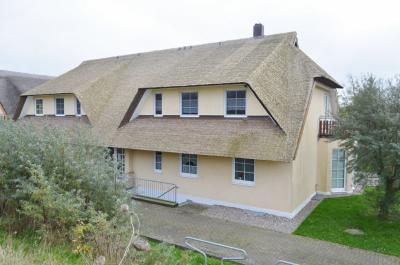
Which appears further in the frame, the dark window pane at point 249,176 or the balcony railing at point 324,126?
the balcony railing at point 324,126

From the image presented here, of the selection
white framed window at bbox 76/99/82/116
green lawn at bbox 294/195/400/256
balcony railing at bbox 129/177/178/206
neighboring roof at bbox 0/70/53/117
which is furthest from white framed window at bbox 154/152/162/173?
neighboring roof at bbox 0/70/53/117

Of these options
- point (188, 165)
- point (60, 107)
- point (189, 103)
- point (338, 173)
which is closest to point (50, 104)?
point (60, 107)

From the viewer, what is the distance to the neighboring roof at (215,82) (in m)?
13.3

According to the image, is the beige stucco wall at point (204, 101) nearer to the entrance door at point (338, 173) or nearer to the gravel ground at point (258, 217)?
the gravel ground at point (258, 217)

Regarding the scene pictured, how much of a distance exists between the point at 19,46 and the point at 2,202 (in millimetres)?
24011

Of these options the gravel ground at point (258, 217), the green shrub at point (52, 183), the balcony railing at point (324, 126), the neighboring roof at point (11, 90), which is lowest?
the gravel ground at point (258, 217)

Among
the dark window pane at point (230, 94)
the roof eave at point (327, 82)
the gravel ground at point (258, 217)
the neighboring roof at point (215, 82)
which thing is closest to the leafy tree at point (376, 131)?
the neighboring roof at point (215, 82)

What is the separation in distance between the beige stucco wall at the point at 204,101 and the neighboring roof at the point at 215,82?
619 mm

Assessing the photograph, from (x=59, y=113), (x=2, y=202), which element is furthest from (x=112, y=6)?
(x=2, y=202)

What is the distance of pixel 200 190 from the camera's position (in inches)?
Result: 615

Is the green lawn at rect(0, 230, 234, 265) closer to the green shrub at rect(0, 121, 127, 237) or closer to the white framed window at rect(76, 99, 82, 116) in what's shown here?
the green shrub at rect(0, 121, 127, 237)

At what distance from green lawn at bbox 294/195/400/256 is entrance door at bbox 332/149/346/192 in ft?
6.39

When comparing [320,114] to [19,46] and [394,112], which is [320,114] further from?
[19,46]

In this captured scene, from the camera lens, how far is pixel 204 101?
15.8 meters
